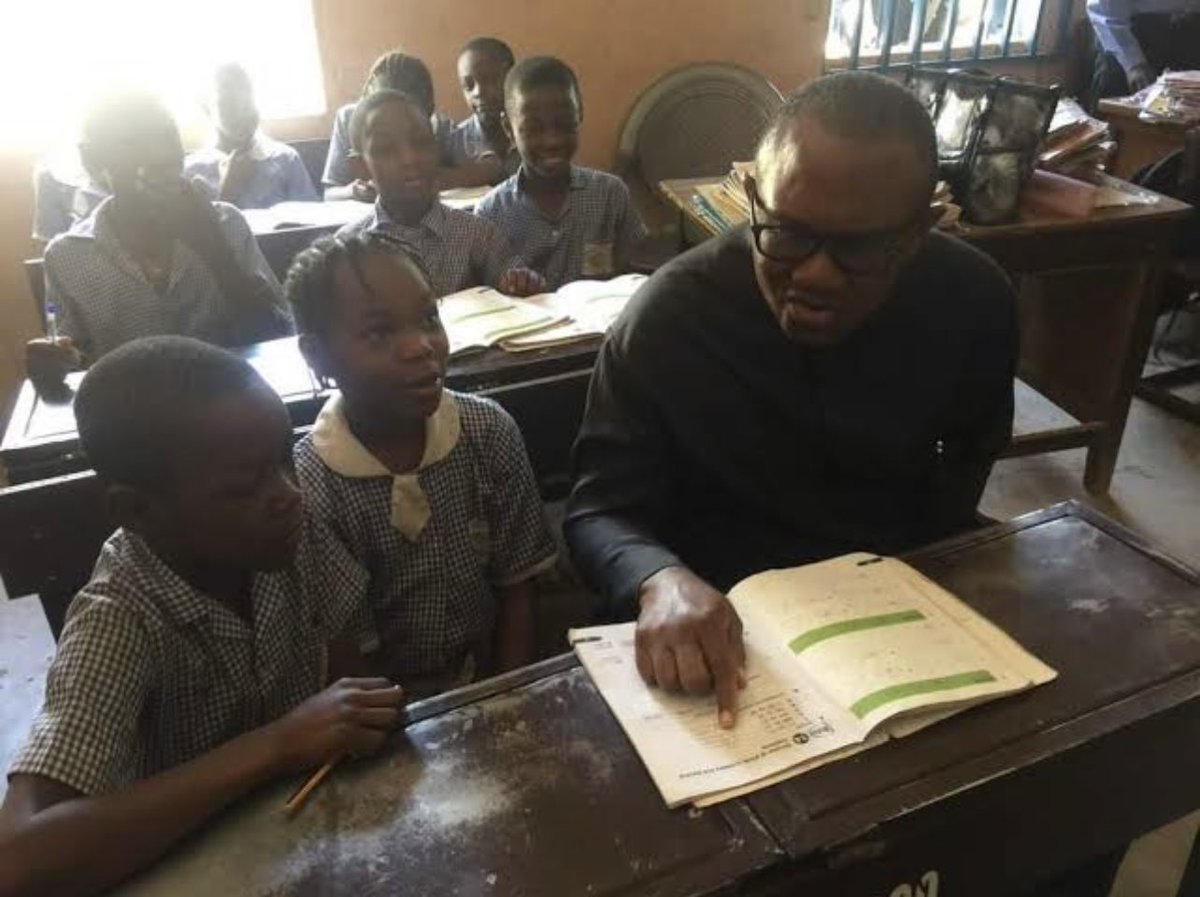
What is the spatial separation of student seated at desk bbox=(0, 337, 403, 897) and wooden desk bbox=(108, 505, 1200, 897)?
0.04 metres

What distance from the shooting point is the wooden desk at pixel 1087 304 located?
2297 millimetres

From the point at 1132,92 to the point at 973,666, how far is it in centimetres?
472

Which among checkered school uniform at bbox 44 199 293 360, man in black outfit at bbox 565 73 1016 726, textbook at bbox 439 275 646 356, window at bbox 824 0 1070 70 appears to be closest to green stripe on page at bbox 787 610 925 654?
man in black outfit at bbox 565 73 1016 726

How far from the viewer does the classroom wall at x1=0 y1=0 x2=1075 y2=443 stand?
140 inches

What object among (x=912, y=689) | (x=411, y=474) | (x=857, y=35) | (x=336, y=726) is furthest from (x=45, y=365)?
(x=857, y=35)

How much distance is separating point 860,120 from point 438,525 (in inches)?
29.6

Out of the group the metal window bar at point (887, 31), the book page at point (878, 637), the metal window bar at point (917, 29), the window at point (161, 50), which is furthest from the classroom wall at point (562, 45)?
the book page at point (878, 637)

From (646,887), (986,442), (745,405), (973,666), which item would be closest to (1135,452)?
(986,442)

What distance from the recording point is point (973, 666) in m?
0.88

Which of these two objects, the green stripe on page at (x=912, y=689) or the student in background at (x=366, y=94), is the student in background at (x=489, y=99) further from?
the green stripe on page at (x=912, y=689)

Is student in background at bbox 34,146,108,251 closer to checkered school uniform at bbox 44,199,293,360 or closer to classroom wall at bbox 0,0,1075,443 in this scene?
classroom wall at bbox 0,0,1075,443

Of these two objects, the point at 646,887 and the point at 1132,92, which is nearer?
the point at 646,887

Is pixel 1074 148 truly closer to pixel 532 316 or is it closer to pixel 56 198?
pixel 532 316

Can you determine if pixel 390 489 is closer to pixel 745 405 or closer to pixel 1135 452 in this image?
pixel 745 405
